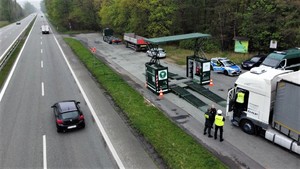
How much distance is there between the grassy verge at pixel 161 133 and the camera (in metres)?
11.6

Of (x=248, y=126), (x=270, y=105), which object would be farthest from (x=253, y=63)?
(x=270, y=105)

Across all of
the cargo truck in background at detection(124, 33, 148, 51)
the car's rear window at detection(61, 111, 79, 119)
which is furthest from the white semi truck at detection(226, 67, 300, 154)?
the cargo truck in background at detection(124, 33, 148, 51)

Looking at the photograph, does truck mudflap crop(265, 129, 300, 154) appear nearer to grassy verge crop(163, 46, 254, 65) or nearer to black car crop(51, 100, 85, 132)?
black car crop(51, 100, 85, 132)

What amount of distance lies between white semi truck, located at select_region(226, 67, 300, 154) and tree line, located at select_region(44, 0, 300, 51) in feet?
66.7

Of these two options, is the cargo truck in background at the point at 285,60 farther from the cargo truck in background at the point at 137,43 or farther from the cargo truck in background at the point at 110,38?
the cargo truck in background at the point at 110,38

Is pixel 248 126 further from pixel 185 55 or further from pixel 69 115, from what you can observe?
pixel 185 55

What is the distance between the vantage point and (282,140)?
41.3 ft

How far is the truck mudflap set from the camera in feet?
39.6

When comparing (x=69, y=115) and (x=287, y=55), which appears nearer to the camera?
(x=69, y=115)

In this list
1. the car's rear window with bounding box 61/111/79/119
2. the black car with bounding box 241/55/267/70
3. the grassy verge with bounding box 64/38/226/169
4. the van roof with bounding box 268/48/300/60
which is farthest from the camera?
the black car with bounding box 241/55/267/70

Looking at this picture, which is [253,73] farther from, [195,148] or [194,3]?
[194,3]

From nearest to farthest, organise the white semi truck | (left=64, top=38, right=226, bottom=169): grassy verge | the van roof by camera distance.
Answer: (left=64, top=38, right=226, bottom=169): grassy verge, the white semi truck, the van roof

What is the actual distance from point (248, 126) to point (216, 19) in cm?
2998

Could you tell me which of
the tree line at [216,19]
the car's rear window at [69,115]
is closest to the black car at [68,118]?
the car's rear window at [69,115]
